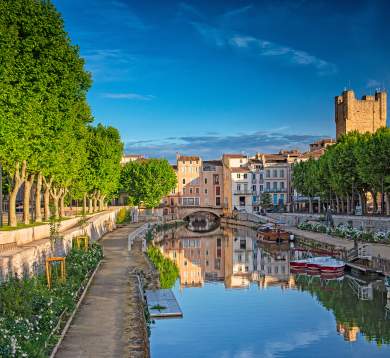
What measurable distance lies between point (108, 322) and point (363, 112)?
106 metres

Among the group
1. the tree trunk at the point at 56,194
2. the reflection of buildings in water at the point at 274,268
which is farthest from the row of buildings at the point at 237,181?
the tree trunk at the point at 56,194

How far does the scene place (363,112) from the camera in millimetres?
117500

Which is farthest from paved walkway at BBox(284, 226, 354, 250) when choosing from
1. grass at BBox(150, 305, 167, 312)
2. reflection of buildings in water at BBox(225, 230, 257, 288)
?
grass at BBox(150, 305, 167, 312)

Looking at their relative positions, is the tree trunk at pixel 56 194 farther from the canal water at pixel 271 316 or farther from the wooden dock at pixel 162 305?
the wooden dock at pixel 162 305

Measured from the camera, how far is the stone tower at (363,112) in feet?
382

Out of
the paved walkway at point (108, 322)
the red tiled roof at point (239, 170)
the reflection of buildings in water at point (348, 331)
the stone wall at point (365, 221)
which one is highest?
the red tiled roof at point (239, 170)

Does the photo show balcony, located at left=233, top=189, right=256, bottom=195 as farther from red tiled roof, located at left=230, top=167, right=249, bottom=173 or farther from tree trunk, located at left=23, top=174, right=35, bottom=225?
tree trunk, located at left=23, top=174, right=35, bottom=225

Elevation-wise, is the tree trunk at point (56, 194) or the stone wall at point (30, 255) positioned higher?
the tree trunk at point (56, 194)

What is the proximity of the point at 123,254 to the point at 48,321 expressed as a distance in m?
24.2

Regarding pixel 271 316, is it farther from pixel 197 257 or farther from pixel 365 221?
pixel 365 221

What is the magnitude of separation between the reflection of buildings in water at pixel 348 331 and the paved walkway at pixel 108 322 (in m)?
9.00

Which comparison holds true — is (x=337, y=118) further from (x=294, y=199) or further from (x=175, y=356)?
(x=175, y=356)

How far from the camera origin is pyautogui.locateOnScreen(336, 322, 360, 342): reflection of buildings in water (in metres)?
24.3

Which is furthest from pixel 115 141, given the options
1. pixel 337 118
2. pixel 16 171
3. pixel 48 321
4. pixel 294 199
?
pixel 337 118
